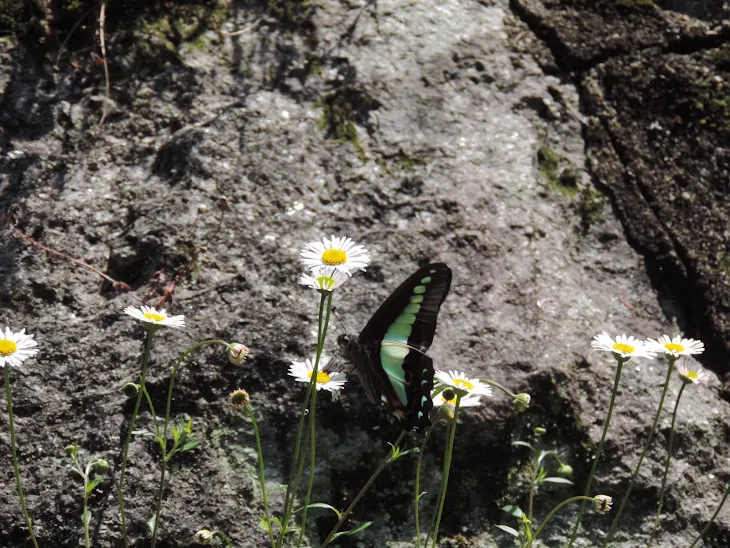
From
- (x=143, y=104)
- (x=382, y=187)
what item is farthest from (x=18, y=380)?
(x=382, y=187)

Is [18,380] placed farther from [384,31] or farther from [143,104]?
[384,31]

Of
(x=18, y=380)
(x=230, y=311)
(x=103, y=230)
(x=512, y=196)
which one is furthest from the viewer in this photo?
(x=512, y=196)

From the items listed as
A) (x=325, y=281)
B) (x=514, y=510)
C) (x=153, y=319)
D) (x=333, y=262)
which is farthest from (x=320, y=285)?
(x=514, y=510)

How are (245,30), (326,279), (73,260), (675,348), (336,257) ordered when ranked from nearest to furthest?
1. (326,279)
2. (336,257)
3. (675,348)
4. (73,260)
5. (245,30)

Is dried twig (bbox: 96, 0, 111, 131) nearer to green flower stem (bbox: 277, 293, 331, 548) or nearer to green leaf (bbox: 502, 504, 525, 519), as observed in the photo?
green flower stem (bbox: 277, 293, 331, 548)


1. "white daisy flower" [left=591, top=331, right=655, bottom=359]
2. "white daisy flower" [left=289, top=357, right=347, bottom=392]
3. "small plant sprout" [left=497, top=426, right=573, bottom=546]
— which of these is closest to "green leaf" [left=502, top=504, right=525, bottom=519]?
"small plant sprout" [left=497, top=426, right=573, bottom=546]

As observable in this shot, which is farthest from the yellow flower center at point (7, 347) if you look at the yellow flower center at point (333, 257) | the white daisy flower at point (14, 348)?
the yellow flower center at point (333, 257)

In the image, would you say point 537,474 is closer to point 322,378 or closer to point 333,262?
point 322,378
